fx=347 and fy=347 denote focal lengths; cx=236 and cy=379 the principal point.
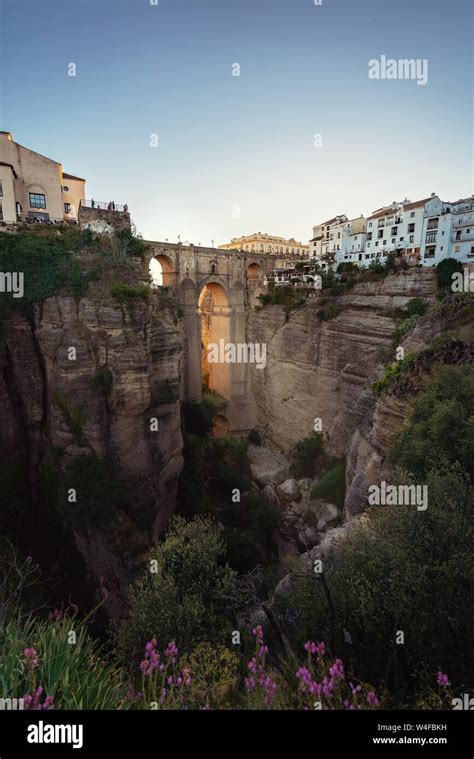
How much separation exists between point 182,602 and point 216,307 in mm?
27402

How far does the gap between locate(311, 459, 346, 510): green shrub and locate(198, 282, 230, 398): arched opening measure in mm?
13265

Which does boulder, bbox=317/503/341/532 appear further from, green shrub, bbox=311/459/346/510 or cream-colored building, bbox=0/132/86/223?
cream-colored building, bbox=0/132/86/223

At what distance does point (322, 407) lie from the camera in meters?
25.2

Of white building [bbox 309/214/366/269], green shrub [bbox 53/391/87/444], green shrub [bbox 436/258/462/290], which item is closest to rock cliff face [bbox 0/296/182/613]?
green shrub [bbox 53/391/87/444]

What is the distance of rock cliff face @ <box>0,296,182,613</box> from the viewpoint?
12.8m

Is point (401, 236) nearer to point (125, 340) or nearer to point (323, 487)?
point (323, 487)

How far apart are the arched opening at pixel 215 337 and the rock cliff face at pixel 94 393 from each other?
17812 millimetres

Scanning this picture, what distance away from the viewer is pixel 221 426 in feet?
109

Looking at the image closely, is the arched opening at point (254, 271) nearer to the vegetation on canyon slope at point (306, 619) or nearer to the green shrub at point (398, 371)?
the green shrub at point (398, 371)

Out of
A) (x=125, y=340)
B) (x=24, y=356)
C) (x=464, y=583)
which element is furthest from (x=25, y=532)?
(x=464, y=583)

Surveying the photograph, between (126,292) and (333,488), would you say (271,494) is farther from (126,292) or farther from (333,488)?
(126,292)

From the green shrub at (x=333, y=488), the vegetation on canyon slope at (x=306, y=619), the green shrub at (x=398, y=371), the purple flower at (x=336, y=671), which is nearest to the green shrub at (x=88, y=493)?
the vegetation on canyon slope at (x=306, y=619)
